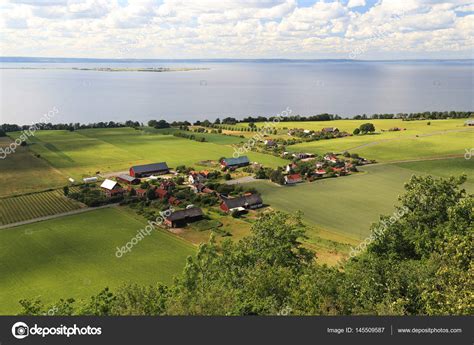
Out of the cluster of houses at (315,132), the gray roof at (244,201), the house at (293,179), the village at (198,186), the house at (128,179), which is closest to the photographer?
the village at (198,186)

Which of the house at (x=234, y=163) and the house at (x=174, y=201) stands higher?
the house at (x=234, y=163)

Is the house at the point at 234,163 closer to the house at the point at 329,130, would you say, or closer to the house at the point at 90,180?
the house at the point at 90,180

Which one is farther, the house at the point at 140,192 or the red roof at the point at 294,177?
the red roof at the point at 294,177

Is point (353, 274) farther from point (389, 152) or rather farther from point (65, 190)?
point (389, 152)

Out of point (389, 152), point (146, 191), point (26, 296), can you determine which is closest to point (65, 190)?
point (146, 191)

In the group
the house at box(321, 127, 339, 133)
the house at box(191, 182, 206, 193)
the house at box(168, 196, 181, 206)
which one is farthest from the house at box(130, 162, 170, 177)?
the house at box(321, 127, 339, 133)

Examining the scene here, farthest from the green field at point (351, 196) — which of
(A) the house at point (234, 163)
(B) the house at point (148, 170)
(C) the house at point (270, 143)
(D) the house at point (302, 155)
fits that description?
(C) the house at point (270, 143)

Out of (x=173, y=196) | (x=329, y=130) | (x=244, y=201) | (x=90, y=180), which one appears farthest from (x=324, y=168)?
(x=90, y=180)
